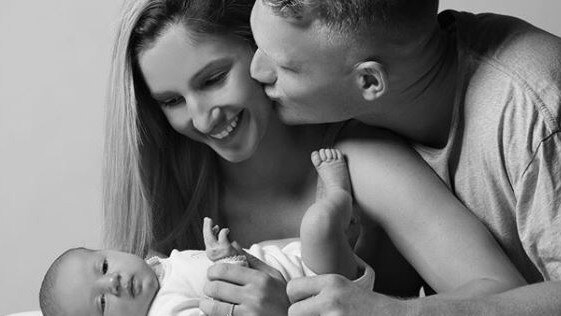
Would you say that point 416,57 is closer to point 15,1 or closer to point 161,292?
point 161,292

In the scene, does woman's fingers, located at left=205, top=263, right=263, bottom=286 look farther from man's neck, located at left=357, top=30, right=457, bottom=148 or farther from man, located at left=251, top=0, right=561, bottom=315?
man's neck, located at left=357, top=30, right=457, bottom=148

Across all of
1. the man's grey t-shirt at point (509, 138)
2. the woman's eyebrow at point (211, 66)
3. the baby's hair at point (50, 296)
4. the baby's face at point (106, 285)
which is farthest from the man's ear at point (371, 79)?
the baby's hair at point (50, 296)

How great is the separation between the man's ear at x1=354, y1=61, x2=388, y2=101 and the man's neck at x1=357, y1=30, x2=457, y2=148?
0.07 ft

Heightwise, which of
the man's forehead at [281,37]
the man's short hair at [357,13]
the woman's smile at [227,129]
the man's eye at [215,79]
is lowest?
the woman's smile at [227,129]

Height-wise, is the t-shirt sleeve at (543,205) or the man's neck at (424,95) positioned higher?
the man's neck at (424,95)

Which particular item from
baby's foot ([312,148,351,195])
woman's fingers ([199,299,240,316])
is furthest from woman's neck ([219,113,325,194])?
woman's fingers ([199,299,240,316])

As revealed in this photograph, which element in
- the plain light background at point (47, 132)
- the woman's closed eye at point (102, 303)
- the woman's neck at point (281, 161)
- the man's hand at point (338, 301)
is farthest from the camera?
the plain light background at point (47, 132)

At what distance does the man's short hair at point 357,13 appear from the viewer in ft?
5.66

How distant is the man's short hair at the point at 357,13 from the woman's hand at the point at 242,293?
40 centimetres

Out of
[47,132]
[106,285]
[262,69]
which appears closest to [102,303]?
[106,285]

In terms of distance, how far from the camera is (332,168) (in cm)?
199

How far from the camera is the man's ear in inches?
70.0

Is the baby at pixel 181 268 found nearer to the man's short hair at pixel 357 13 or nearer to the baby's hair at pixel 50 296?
the baby's hair at pixel 50 296

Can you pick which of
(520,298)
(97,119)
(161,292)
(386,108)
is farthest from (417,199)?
(97,119)
